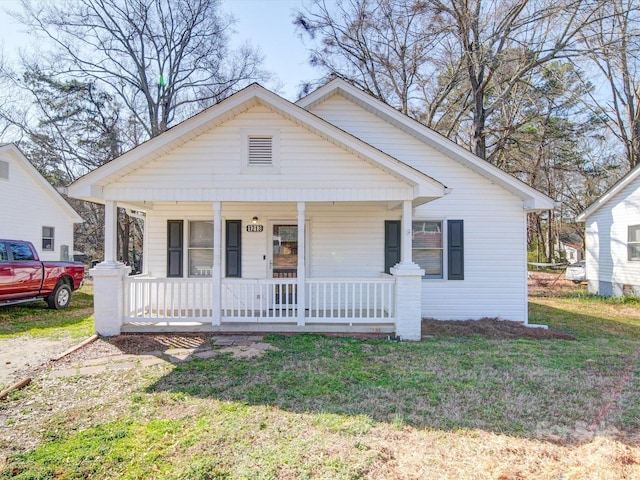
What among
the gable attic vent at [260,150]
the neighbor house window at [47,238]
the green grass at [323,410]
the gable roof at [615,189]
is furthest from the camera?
the neighbor house window at [47,238]

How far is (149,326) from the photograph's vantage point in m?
7.34

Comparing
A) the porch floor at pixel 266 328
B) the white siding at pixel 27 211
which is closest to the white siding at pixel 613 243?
the porch floor at pixel 266 328

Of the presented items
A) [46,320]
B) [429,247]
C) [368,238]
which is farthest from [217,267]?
[46,320]

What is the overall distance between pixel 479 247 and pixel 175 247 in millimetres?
7058

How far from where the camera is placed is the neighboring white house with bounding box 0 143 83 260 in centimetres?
1359

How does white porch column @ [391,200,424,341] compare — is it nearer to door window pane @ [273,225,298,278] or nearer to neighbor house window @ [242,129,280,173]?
neighbor house window @ [242,129,280,173]

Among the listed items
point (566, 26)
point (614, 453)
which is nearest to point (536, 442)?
point (614, 453)

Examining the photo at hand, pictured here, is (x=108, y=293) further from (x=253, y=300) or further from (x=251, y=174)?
(x=251, y=174)

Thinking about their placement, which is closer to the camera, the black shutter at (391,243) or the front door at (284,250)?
the black shutter at (391,243)

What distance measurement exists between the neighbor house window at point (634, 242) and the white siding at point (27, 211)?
21413 mm

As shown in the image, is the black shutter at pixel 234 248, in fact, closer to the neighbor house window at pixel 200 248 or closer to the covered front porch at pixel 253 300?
the neighbor house window at pixel 200 248

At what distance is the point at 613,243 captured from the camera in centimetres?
1409

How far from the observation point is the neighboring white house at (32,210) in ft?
44.6

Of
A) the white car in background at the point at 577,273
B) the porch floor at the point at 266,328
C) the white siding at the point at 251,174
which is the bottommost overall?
the porch floor at the point at 266,328
